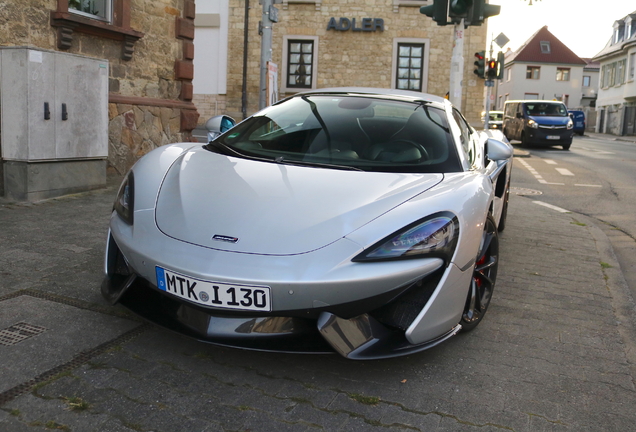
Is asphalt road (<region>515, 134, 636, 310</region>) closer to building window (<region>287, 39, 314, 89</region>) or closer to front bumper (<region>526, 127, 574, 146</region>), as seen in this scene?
front bumper (<region>526, 127, 574, 146</region>)

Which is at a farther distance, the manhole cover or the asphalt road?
the manhole cover

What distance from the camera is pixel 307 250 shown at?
8.48ft

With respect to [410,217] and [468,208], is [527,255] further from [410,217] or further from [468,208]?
[410,217]

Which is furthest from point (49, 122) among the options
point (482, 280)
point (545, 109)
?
point (545, 109)

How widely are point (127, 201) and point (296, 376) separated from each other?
1.24 m

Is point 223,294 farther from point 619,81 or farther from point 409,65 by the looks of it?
point 619,81

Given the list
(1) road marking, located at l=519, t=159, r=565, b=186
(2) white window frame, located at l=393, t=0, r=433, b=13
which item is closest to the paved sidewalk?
(1) road marking, located at l=519, t=159, r=565, b=186

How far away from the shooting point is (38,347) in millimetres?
2900

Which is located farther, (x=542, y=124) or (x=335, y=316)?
(x=542, y=124)

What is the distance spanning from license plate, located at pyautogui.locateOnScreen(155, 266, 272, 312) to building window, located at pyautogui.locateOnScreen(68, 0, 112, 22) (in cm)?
677

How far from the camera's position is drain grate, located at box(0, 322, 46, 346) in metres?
2.97

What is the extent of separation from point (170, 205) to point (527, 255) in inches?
138

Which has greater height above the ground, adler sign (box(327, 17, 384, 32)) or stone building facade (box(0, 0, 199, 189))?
adler sign (box(327, 17, 384, 32))

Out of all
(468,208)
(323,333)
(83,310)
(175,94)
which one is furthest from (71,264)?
(175,94)
